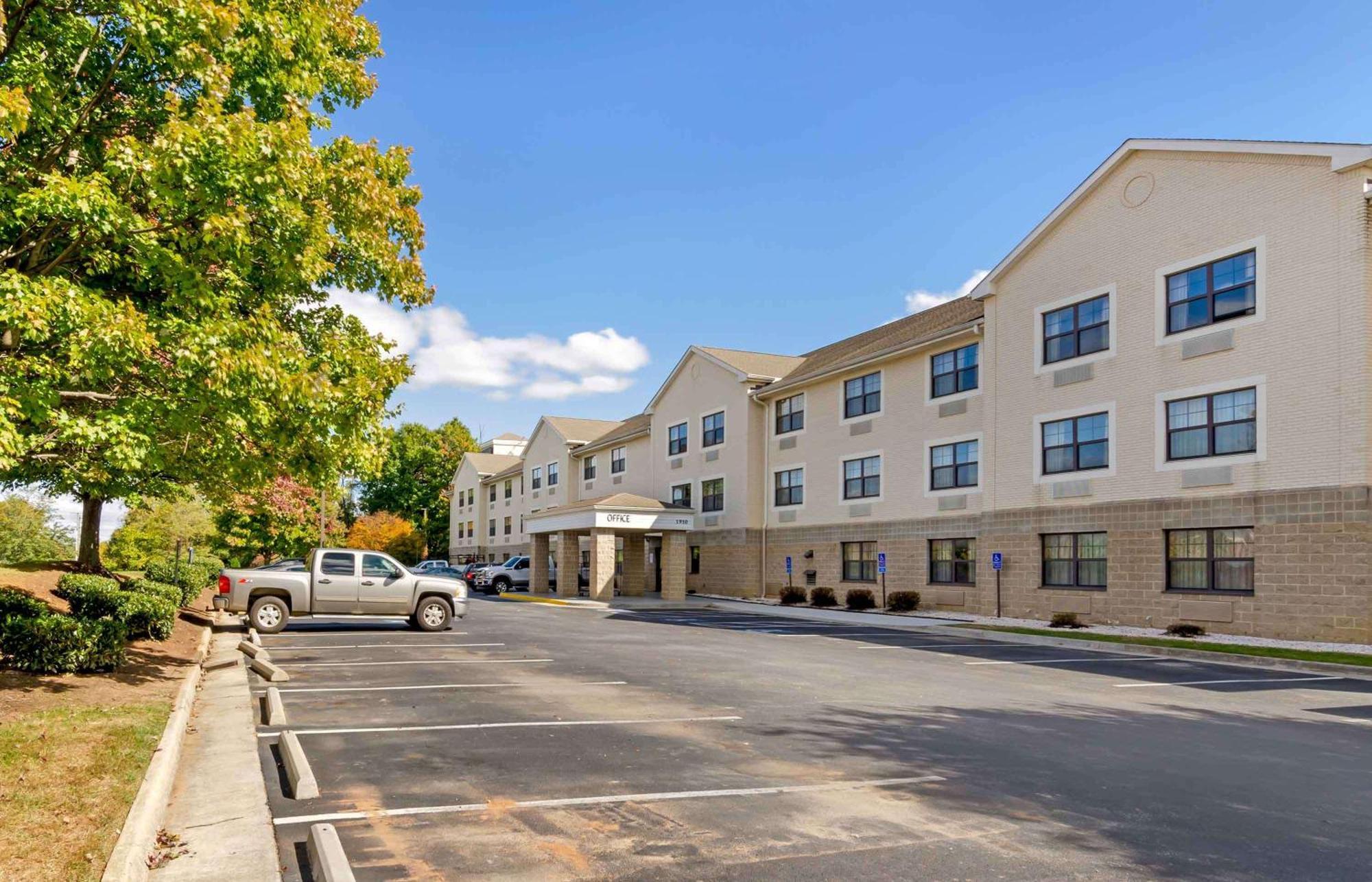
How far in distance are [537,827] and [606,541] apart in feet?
114

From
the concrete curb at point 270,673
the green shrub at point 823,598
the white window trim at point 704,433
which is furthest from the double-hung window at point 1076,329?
the concrete curb at point 270,673

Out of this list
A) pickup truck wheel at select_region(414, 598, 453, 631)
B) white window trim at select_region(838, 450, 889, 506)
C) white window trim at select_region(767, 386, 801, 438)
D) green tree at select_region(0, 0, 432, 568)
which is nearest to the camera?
green tree at select_region(0, 0, 432, 568)

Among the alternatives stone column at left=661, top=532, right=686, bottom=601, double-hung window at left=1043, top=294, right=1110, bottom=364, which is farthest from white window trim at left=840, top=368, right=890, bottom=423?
stone column at left=661, top=532, right=686, bottom=601

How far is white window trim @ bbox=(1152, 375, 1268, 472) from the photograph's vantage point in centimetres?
2228

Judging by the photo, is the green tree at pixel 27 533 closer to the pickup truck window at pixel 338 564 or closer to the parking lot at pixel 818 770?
the pickup truck window at pixel 338 564

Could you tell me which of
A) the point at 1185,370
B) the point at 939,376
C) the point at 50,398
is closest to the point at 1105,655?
the point at 1185,370

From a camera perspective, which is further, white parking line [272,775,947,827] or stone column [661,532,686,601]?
stone column [661,532,686,601]

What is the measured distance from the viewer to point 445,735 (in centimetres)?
1005

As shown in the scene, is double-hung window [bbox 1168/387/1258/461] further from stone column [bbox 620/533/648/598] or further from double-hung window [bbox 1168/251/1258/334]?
stone column [bbox 620/533/648/598]

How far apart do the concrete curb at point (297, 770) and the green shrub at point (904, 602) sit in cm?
2492

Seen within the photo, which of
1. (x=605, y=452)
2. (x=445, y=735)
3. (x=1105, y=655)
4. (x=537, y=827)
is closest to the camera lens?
(x=537, y=827)

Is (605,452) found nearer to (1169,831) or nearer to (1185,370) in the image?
→ (1185,370)

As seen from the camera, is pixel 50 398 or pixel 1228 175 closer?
pixel 50 398

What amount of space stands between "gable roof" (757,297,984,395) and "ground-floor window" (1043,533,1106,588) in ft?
23.7
